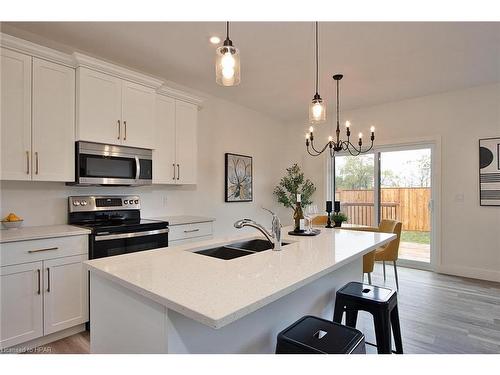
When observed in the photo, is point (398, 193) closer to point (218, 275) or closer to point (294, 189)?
point (294, 189)

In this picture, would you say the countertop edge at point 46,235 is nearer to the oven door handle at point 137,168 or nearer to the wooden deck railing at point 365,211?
the oven door handle at point 137,168

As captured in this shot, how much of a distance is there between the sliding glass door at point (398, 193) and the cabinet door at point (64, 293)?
415 centimetres

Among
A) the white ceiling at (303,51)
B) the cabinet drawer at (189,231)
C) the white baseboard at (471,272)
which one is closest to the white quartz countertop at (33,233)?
the cabinet drawer at (189,231)

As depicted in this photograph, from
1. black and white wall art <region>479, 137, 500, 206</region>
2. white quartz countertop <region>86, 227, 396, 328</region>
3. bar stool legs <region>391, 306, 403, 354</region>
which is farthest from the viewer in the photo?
black and white wall art <region>479, 137, 500, 206</region>

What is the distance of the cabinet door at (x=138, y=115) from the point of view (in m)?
2.89

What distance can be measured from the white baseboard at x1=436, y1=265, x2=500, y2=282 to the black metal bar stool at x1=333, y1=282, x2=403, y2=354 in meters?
2.87

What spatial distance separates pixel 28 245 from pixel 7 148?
782 mm

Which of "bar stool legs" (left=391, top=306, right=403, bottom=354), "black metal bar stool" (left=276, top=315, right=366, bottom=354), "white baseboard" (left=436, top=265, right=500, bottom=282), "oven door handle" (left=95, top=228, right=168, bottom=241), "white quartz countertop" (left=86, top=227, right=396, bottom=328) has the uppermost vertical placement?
"white quartz countertop" (left=86, top=227, right=396, bottom=328)

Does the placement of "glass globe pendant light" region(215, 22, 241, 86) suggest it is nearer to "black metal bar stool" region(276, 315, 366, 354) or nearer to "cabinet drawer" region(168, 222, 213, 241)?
"black metal bar stool" region(276, 315, 366, 354)

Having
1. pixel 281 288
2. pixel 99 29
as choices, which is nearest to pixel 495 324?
pixel 281 288

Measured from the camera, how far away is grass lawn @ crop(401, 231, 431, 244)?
14.4ft

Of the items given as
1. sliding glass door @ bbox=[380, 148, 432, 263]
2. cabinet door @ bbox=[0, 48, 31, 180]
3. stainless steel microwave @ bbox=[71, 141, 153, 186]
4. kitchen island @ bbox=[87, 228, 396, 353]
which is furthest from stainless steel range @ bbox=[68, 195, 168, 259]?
sliding glass door @ bbox=[380, 148, 432, 263]
